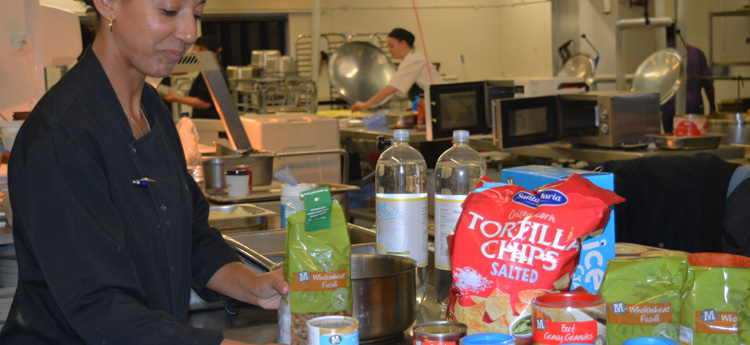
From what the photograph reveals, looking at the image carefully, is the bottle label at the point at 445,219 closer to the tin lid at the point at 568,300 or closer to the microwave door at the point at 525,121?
the tin lid at the point at 568,300

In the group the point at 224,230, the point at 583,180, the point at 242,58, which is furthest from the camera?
the point at 242,58

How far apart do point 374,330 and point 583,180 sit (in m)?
0.40

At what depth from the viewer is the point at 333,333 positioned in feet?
3.34

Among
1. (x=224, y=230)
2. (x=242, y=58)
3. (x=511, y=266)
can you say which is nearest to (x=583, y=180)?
(x=511, y=266)

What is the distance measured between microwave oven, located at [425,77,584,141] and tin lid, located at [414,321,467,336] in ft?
11.8

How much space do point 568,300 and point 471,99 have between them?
3925 mm

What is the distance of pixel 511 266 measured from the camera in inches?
43.3

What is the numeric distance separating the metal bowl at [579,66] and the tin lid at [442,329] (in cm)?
723

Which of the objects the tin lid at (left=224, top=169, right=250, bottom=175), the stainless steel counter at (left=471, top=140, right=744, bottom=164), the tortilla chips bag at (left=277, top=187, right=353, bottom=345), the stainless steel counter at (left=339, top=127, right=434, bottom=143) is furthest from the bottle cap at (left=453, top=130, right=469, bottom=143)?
the stainless steel counter at (left=339, top=127, right=434, bottom=143)

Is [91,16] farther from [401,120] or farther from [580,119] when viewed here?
[401,120]

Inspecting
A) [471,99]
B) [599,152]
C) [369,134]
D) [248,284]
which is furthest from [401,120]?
[248,284]

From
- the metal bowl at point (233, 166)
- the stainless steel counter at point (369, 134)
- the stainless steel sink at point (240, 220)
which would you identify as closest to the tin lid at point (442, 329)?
the stainless steel sink at point (240, 220)

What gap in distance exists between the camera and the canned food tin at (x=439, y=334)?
0.99 meters

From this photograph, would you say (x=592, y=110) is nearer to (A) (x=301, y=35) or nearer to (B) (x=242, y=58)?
(A) (x=301, y=35)
